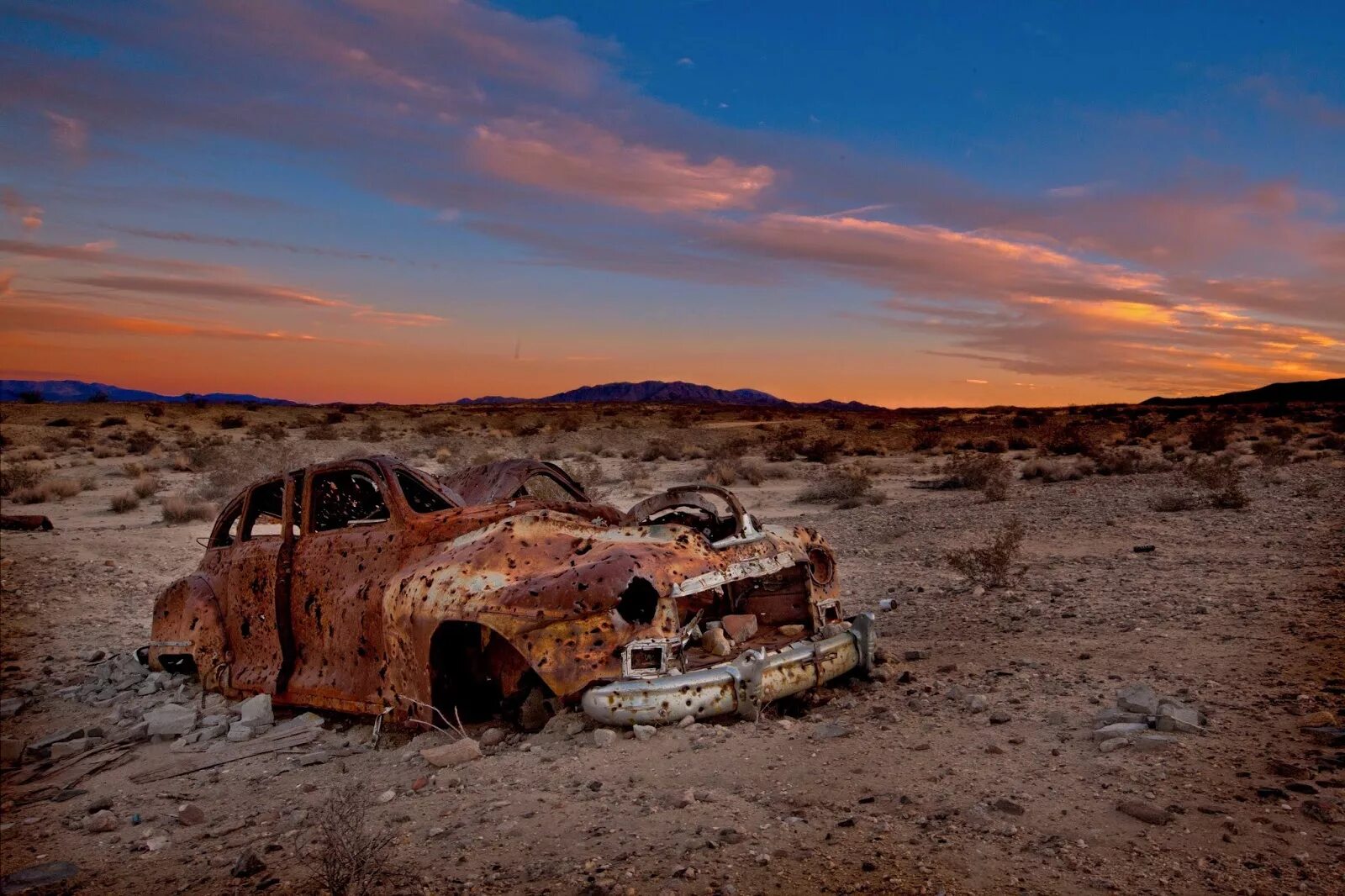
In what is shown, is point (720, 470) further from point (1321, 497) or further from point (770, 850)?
point (770, 850)

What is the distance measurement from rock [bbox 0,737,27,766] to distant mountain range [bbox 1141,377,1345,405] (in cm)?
9384

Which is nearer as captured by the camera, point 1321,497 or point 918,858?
point 918,858

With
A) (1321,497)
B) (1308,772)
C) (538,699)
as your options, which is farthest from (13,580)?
(1321,497)

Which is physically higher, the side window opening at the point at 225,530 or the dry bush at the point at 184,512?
the side window opening at the point at 225,530

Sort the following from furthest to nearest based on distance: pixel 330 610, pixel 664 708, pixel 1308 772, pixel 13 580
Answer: pixel 13 580, pixel 330 610, pixel 664 708, pixel 1308 772

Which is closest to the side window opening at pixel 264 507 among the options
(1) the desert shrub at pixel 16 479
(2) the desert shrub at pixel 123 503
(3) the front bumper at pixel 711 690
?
(3) the front bumper at pixel 711 690

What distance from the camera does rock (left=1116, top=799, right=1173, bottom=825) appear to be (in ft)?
12.7

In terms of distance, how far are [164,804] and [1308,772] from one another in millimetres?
5711

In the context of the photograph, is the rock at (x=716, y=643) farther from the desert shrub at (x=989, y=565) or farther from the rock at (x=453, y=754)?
the desert shrub at (x=989, y=565)

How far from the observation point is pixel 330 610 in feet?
19.9

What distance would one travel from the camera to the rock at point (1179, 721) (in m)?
4.86

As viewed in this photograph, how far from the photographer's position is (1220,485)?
48.5 ft

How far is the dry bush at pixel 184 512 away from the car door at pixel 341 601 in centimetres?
1201

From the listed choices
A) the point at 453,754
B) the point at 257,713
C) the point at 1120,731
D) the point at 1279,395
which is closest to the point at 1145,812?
the point at 1120,731
